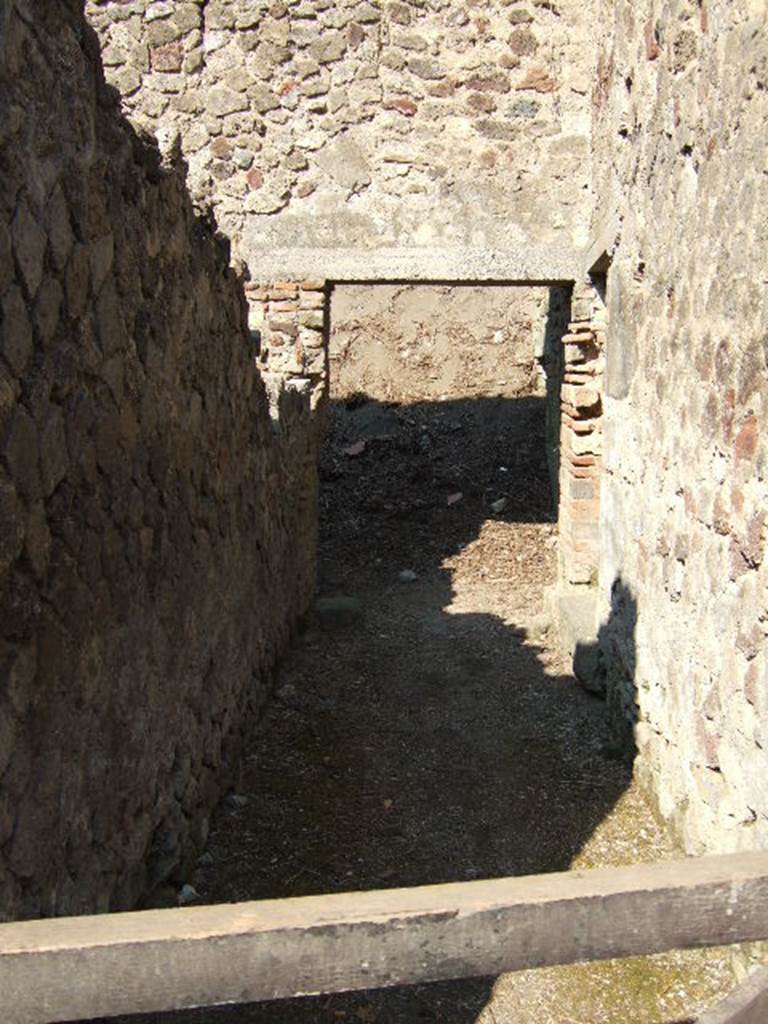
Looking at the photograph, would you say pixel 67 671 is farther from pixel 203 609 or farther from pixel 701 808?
pixel 701 808

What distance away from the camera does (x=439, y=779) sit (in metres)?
4.57

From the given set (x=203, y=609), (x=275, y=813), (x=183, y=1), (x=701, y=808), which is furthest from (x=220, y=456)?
(x=183, y=1)

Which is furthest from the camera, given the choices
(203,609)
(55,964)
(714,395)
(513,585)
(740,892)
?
(513,585)

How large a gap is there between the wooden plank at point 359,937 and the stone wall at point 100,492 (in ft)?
2.39

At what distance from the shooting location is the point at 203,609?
3.81 m

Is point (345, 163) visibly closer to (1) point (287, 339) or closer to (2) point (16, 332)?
(1) point (287, 339)

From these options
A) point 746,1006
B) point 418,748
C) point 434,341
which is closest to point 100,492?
point 746,1006

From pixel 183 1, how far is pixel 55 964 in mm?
6545

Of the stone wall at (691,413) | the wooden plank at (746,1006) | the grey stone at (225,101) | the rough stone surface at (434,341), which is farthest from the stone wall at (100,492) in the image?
the rough stone surface at (434,341)

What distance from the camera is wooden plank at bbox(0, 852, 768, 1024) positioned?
139 cm

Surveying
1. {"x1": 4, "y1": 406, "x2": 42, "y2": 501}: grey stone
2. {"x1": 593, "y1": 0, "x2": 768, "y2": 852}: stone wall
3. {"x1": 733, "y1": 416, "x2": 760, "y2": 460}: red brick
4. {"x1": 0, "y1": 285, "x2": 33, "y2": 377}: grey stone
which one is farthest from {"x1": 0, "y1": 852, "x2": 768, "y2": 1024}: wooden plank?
{"x1": 733, "y1": 416, "x2": 760, "y2": 460}: red brick

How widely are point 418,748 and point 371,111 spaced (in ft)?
13.9

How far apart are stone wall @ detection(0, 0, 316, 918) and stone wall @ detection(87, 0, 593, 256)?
275cm

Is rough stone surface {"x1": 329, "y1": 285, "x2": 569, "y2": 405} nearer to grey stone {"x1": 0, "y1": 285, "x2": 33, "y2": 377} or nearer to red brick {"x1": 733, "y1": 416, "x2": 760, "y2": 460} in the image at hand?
red brick {"x1": 733, "y1": 416, "x2": 760, "y2": 460}
